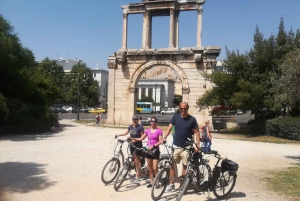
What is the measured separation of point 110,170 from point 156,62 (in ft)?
63.8

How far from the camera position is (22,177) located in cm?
828

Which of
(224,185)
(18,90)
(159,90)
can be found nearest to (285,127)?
(224,185)

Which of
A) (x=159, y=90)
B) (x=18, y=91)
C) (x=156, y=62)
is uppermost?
(x=159, y=90)

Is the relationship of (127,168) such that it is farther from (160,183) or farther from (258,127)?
(258,127)

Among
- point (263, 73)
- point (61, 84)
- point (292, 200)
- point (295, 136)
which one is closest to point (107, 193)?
point (292, 200)

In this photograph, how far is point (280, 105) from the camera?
20.1m

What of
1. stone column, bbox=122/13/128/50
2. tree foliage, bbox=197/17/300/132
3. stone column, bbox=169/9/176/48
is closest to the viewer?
tree foliage, bbox=197/17/300/132

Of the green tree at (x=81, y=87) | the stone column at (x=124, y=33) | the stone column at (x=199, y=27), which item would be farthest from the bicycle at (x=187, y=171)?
the green tree at (x=81, y=87)

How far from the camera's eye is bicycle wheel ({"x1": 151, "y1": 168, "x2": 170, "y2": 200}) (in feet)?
21.4

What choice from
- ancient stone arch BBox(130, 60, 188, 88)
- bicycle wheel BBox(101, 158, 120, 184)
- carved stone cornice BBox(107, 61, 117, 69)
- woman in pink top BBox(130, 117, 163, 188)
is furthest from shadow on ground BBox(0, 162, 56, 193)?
carved stone cornice BBox(107, 61, 117, 69)

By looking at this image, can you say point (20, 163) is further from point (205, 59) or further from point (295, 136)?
point (205, 59)

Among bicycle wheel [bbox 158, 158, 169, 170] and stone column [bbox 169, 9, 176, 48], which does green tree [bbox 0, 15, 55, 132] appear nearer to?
stone column [bbox 169, 9, 176, 48]

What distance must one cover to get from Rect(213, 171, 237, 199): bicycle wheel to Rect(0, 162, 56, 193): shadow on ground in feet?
12.8

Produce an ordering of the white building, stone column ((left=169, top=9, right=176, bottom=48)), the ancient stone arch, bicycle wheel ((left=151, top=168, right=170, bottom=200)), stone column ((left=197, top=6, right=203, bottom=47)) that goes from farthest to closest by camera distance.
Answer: the white building
stone column ((left=169, top=9, right=176, bottom=48))
stone column ((left=197, top=6, right=203, bottom=47))
the ancient stone arch
bicycle wheel ((left=151, top=168, right=170, bottom=200))
